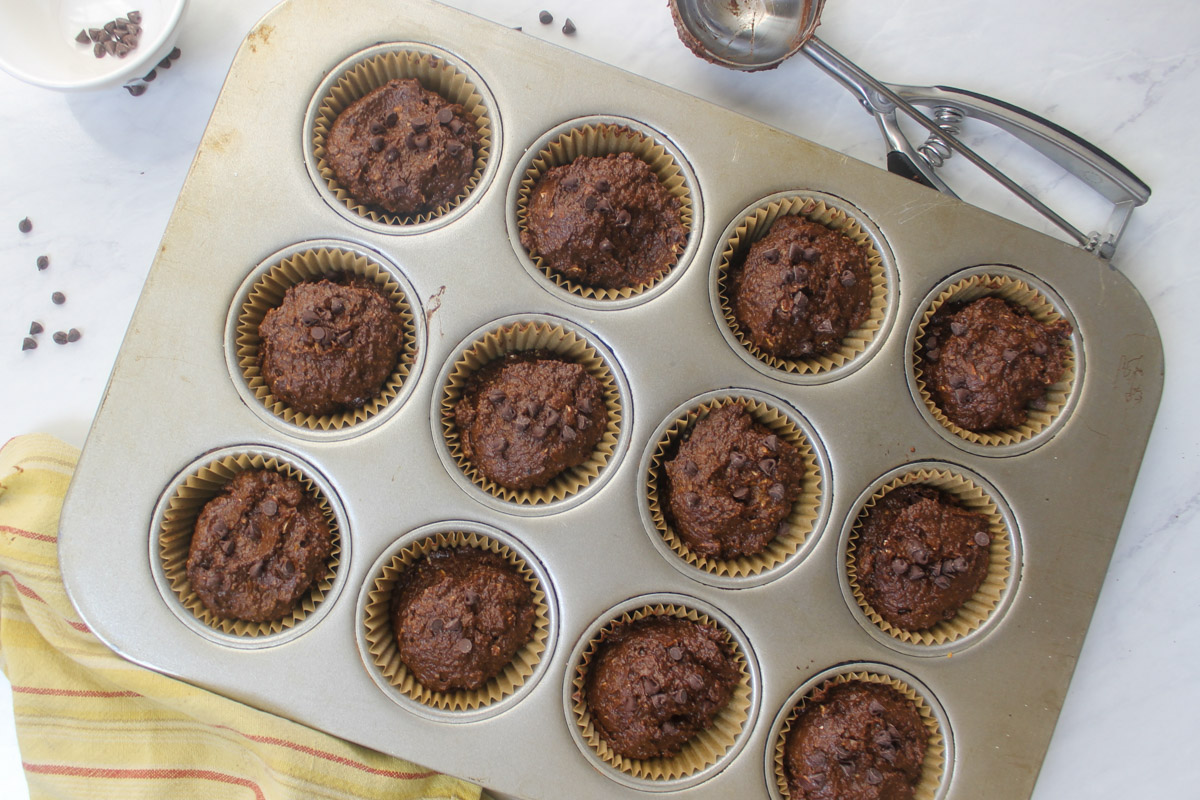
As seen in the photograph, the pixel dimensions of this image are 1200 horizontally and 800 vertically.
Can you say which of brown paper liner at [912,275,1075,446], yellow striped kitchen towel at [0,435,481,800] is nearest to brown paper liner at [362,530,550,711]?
yellow striped kitchen towel at [0,435,481,800]

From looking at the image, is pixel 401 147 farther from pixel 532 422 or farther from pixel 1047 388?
pixel 1047 388

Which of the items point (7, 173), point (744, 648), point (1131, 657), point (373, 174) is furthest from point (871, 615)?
point (7, 173)

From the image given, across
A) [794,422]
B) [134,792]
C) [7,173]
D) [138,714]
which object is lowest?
[134,792]

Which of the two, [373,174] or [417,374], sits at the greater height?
[373,174]

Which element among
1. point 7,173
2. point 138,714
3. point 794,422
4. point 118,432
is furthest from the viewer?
point 7,173

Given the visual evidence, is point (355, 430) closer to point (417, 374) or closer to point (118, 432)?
point (417, 374)

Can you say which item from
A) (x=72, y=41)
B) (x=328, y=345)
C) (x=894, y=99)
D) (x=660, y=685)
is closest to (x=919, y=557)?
(x=660, y=685)

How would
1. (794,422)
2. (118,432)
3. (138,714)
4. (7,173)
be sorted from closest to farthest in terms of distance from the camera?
(118,432) → (794,422) → (138,714) → (7,173)

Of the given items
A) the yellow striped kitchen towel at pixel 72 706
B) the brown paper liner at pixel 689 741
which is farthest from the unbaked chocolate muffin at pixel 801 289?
the yellow striped kitchen towel at pixel 72 706
